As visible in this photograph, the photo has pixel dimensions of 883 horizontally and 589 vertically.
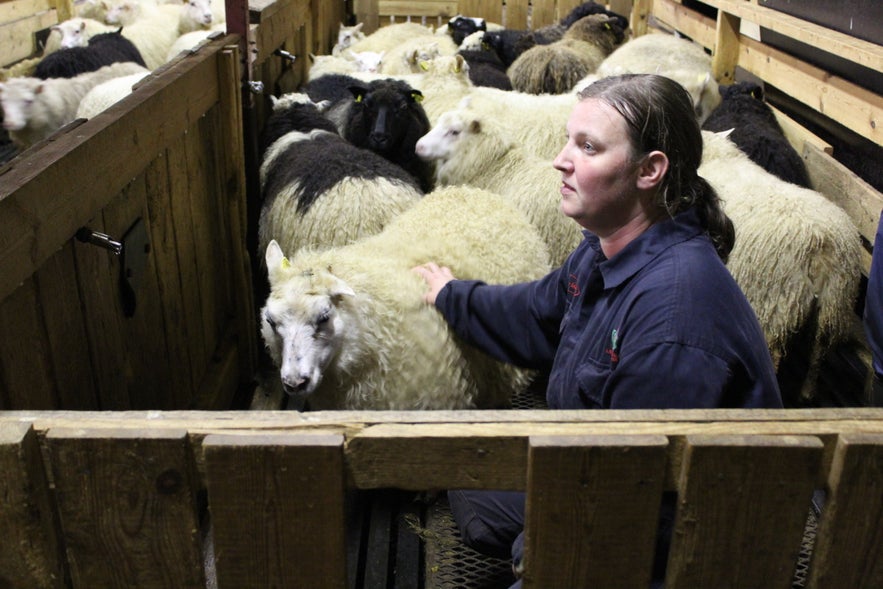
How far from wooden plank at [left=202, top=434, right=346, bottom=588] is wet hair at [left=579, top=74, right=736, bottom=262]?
3.71ft

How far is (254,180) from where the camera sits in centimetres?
465

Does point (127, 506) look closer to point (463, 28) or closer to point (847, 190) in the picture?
point (847, 190)

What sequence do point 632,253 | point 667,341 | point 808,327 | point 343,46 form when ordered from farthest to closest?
point 343,46, point 808,327, point 632,253, point 667,341

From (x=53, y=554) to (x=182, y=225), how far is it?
2.06 metres

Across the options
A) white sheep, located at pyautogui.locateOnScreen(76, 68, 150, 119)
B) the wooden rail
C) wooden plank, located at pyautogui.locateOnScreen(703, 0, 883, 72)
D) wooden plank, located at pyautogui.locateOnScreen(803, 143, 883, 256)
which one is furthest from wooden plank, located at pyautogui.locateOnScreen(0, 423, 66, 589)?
white sheep, located at pyautogui.locateOnScreen(76, 68, 150, 119)

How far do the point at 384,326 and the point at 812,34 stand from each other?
307cm

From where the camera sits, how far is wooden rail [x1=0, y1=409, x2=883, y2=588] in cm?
118

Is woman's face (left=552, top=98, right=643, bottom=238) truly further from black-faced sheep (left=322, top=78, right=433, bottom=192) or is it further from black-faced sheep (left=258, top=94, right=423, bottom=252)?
black-faced sheep (left=322, top=78, right=433, bottom=192)

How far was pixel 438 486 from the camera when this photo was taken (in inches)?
48.7

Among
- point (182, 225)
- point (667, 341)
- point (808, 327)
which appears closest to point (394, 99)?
point (182, 225)

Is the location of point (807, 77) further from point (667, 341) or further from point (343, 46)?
point (343, 46)

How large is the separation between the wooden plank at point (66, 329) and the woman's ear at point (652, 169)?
1569 millimetres

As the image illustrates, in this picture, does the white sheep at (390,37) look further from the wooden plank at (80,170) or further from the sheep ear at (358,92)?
the wooden plank at (80,170)

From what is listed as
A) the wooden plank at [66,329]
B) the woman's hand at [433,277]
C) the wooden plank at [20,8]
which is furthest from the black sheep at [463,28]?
the wooden plank at [66,329]
